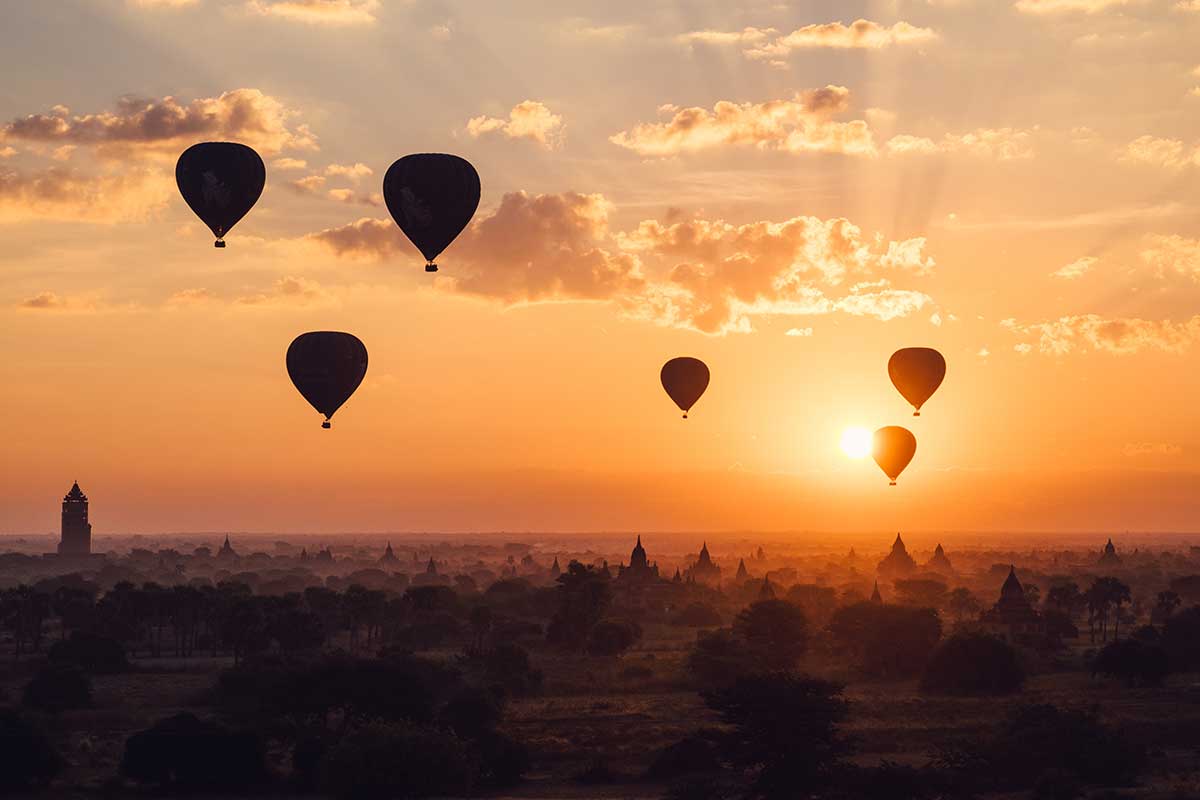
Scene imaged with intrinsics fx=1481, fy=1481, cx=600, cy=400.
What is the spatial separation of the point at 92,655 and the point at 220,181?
131 feet

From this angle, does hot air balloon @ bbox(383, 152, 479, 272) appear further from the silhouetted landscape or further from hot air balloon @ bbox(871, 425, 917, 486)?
hot air balloon @ bbox(871, 425, 917, 486)

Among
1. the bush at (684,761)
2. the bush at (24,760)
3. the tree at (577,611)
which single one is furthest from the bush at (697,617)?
the bush at (24,760)

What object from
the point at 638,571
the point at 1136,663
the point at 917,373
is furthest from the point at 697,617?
the point at 1136,663

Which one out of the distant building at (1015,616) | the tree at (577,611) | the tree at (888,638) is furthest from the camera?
the distant building at (1015,616)

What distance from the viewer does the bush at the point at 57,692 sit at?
73938mm

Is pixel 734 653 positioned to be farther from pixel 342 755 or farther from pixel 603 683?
pixel 342 755

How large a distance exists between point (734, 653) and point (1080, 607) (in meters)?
53.5

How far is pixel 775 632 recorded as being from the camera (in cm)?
9338

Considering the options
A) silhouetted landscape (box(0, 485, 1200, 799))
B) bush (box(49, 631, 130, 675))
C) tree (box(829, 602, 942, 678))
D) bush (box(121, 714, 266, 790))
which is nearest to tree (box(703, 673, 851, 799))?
silhouetted landscape (box(0, 485, 1200, 799))

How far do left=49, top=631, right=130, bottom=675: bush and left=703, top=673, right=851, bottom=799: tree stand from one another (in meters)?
49.3

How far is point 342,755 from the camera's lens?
5231 centimetres

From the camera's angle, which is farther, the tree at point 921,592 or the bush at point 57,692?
the tree at point 921,592

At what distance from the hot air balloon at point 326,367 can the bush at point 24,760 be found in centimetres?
2054

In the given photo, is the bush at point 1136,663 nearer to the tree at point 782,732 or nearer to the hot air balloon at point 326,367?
the tree at point 782,732
